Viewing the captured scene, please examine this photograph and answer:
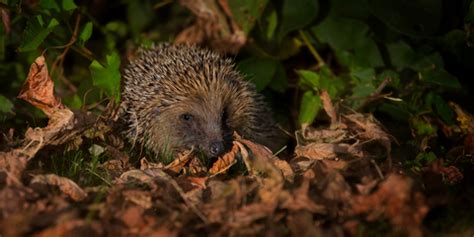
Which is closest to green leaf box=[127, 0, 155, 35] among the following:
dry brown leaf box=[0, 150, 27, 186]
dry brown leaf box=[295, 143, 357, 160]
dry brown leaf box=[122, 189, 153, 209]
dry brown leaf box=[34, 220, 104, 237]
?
dry brown leaf box=[295, 143, 357, 160]

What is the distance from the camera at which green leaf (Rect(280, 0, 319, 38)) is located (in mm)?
5016

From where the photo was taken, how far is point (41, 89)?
406 cm

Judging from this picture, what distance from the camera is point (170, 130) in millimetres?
4453

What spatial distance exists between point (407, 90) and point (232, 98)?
4.43ft

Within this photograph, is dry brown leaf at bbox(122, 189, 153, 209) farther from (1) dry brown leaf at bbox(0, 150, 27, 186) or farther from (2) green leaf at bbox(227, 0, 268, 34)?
(2) green leaf at bbox(227, 0, 268, 34)

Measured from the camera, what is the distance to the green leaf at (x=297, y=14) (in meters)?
5.02

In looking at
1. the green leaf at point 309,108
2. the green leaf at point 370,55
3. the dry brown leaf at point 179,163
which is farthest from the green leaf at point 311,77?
the dry brown leaf at point 179,163

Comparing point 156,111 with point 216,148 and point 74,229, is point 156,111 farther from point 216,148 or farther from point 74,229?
point 74,229

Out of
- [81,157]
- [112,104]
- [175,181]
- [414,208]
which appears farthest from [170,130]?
[414,208]

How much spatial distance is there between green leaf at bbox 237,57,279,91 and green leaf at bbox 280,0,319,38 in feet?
0.93

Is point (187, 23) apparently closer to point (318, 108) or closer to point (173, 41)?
point (173, 41)

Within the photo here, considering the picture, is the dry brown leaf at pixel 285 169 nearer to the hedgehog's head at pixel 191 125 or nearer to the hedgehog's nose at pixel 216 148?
the hedgehog's nose at pixel 216 148

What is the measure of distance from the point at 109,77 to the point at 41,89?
0.45 m

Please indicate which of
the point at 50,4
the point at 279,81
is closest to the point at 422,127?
the point at 279,81
